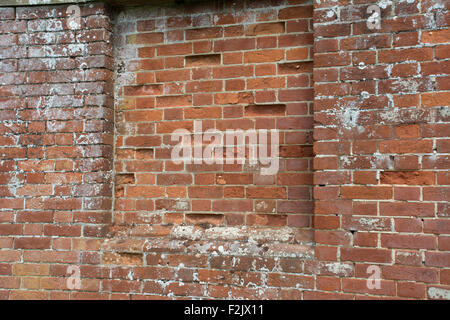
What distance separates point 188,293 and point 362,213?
1215mm

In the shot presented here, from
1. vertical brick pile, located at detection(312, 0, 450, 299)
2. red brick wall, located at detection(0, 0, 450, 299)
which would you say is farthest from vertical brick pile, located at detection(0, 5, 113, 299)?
vertical brick pile, located at detection(312, 0, 450, 299)

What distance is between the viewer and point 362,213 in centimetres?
234

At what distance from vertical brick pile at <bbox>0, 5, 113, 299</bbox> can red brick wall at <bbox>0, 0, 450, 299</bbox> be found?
0.03 ft

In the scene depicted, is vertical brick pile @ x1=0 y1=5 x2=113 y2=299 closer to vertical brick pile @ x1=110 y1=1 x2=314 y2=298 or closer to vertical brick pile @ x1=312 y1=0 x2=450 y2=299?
vertical brick pile @ x1=110 y1=1 x2=314 y2=298

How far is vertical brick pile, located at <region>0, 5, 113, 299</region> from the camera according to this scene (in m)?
2.76

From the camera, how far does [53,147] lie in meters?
2.82

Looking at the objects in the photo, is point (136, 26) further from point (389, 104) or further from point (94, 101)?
point (389, 104)

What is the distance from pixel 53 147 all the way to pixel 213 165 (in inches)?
45.0

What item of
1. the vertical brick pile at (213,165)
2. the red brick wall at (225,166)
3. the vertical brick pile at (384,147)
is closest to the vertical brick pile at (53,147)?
the red brick wall at (225,166)

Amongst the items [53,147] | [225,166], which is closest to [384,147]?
[225,166]

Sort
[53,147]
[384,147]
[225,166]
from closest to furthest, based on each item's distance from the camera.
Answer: [384,147] < [225,166] < [53,147]

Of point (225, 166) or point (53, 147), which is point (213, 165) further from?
point (53, 147)

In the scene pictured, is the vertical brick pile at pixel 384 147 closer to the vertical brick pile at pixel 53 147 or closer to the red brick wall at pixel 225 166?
the red brick wall at pixel 225 166

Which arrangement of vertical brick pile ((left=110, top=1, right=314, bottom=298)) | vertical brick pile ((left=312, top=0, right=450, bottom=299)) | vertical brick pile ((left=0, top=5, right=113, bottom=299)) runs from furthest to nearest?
1. vertical brick pile ((left=0, top=5, right=113, bottom=299))
2. vertical brick pile ((left=110, top=1, right=314, bottom=298))
3. vertical brick pile ((left=312, top=0, right=450, bottom=299))
